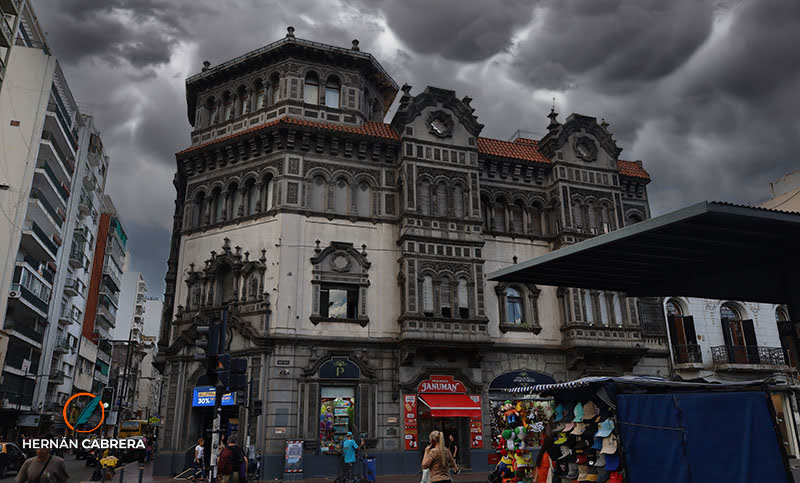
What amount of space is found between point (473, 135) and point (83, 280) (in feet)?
152

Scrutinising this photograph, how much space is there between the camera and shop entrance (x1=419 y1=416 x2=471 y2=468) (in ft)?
83.9

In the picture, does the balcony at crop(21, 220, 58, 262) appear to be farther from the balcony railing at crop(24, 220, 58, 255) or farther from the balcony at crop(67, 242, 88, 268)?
the balcony at crop(67, 242, 88, 268)

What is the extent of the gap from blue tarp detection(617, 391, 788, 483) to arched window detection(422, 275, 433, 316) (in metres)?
16.4

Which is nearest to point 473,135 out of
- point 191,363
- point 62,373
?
point 191,363

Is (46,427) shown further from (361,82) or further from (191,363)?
(361,82)

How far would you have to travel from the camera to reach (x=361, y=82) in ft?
101

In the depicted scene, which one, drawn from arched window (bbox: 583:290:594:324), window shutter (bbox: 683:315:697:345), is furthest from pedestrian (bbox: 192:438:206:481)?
window shutter (bbox: 683:315:697:345)

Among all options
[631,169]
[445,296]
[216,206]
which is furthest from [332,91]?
[631,169]

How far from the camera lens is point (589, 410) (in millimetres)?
11312

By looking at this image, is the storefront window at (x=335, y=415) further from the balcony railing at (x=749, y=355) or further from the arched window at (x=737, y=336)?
the arched window at (x=737, y=336)

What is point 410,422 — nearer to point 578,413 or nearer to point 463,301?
point 463,301

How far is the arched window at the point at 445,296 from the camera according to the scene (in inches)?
1058

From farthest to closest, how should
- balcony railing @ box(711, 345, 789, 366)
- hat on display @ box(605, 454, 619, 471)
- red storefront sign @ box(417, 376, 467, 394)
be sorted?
balcony railing @ box(711, 345, 789, 366) → red storefront sign @ box(417, 376, 467, 394) → hat on display @ box(605, 454, 619, 471)

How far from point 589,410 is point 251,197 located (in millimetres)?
20821
